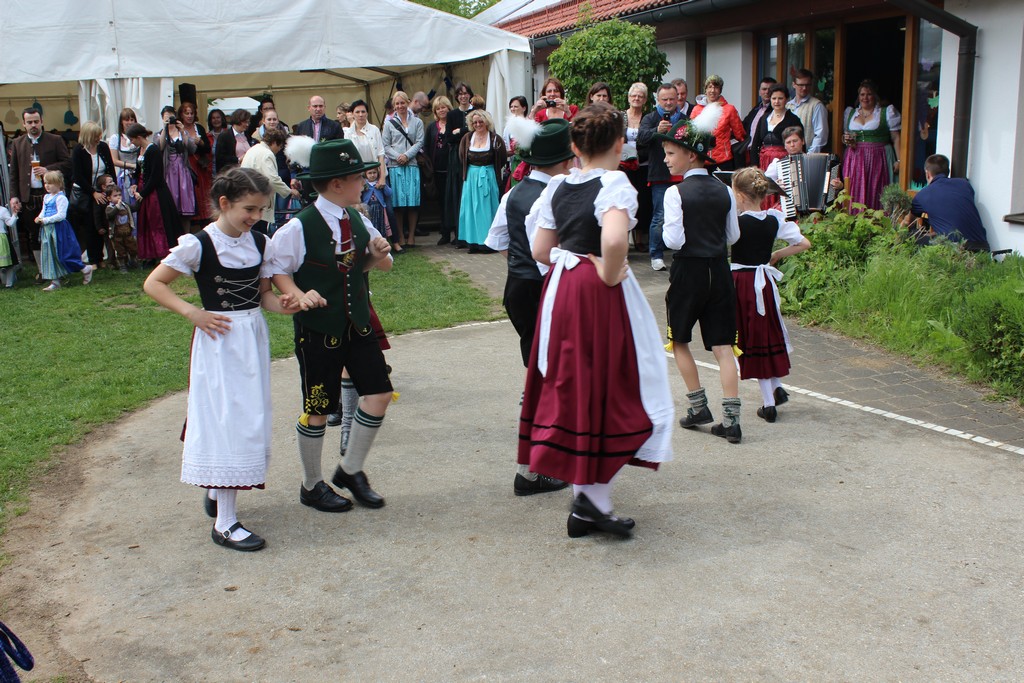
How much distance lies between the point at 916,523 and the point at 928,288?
3784 millimetres

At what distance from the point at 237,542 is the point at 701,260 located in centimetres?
292

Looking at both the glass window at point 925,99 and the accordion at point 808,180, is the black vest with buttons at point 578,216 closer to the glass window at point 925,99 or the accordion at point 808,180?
the accordion at point 808,180

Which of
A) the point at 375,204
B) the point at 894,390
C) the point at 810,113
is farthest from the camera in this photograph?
the point at 375,204

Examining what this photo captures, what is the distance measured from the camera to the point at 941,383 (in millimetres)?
6691

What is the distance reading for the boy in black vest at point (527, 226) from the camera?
4.86 m

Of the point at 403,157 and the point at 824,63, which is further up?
the point at 824,63

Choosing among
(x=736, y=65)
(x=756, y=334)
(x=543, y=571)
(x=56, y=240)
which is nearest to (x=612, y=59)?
(x=736, y=65)

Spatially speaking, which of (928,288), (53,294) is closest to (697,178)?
(928,288)

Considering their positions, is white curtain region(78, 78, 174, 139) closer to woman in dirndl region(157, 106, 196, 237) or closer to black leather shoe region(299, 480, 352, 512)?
woman in dirndl region(157, 106, 196, 237)

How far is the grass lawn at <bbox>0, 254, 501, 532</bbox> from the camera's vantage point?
616 centimetres

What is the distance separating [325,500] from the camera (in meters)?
4.82

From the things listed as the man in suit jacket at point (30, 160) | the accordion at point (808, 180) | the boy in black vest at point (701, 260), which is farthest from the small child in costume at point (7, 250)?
the boy in black vest at point (701, 260)

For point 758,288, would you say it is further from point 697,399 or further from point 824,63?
point 824,63

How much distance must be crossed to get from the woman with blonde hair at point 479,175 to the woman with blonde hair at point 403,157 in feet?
2.57
